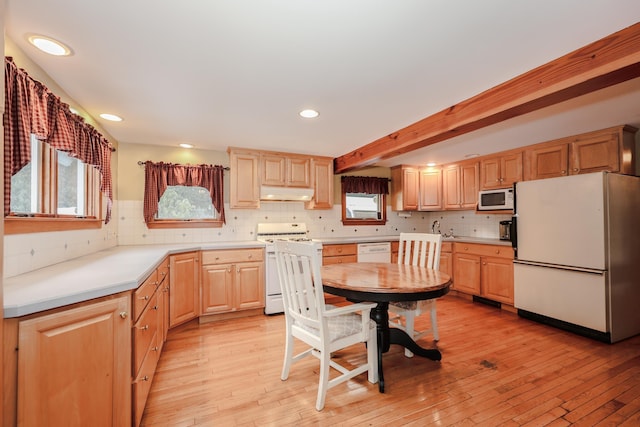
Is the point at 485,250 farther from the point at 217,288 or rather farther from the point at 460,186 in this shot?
the point at 217,288

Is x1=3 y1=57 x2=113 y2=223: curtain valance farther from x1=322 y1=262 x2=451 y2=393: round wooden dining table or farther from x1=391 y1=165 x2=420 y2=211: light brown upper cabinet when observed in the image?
x1=391 y1=165 x2=420 y2=211: light brown upper cabinet

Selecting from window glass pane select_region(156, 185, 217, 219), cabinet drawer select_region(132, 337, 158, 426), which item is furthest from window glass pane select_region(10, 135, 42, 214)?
window glass pane select_region(156, 185, 217, 219)

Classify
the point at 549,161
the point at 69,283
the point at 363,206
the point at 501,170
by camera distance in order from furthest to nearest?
the point at 363,206
the point at 501,170
the point at 549,161
the point at 69,283

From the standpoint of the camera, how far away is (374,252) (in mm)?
4227

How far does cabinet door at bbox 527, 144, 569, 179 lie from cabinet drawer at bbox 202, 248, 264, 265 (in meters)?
3.60

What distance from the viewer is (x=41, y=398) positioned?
3.65ft

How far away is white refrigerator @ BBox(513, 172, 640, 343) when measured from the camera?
2699 millimetres

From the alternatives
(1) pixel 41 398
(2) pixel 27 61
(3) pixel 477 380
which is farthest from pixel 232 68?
(3) pixel 477 380

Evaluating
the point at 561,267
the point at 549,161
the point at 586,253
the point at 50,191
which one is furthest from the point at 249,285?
the point at 549,161

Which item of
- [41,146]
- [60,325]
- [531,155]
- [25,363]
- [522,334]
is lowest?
[522,334]

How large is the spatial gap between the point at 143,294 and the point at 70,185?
53.2 inches

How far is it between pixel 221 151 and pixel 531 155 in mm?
4096

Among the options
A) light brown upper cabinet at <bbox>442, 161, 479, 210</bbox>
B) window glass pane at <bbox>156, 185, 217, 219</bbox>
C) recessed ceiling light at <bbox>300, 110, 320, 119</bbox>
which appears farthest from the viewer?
light brown upper cabinet at <bbox>442, 161, 479, 210</bbox>

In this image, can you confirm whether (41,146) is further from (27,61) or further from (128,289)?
(128,289)
